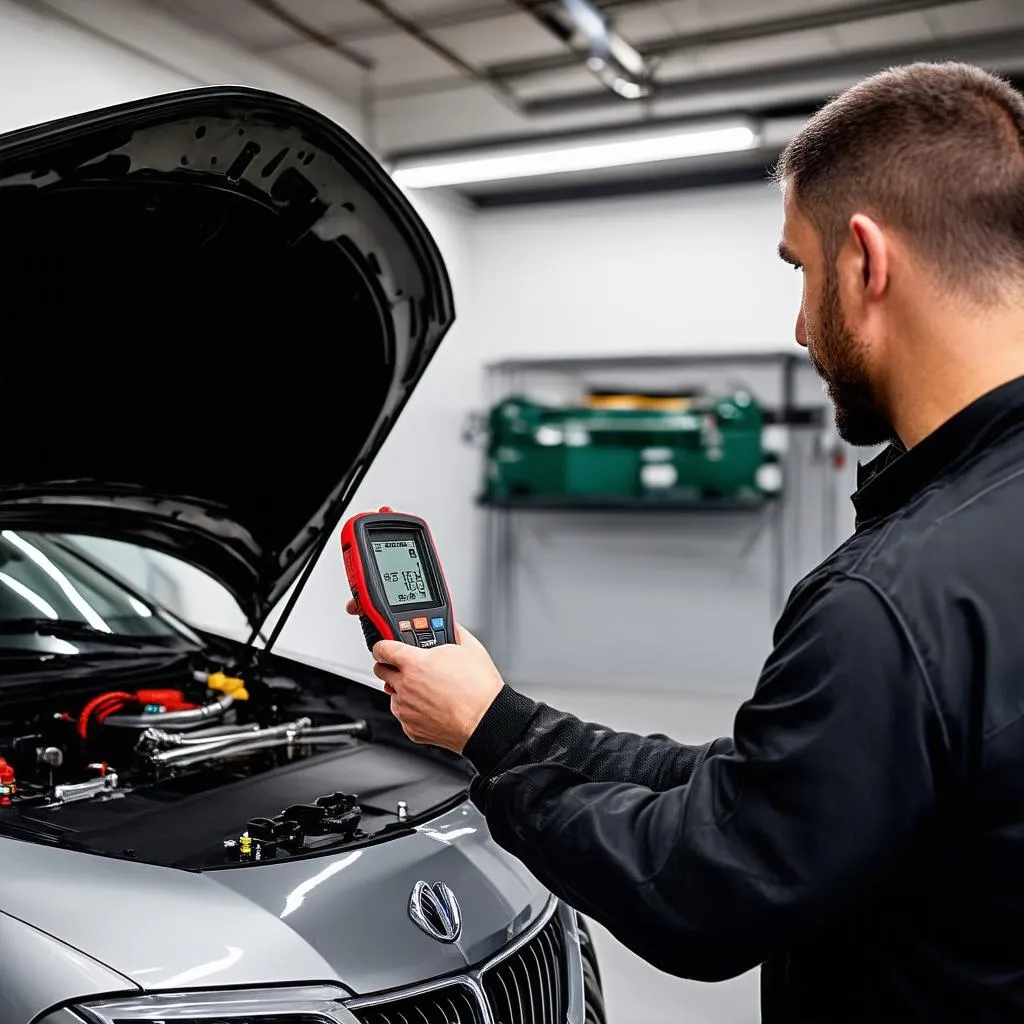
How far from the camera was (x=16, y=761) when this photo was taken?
1.74 m

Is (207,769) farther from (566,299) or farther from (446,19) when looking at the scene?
(566,299)

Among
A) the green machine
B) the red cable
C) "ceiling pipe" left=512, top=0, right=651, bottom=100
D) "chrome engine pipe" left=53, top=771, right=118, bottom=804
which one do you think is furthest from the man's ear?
the green machine

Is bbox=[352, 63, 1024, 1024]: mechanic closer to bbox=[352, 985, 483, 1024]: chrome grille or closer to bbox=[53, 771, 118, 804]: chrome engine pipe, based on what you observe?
bbox=[352, 985, 483, 1024]: chrome grille

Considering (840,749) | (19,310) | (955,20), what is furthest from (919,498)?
(955,20)

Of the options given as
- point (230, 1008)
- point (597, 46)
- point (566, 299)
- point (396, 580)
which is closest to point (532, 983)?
point (230, 1008)

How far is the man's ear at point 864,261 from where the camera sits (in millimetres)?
870

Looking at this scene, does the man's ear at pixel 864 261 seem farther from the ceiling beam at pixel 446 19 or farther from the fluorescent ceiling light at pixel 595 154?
the fluorescent ceiling light at pixel 595 154

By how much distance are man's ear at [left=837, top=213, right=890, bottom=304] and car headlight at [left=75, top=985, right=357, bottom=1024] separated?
0.95 meters

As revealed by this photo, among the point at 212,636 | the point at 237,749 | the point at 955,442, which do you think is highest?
the point at 955,442

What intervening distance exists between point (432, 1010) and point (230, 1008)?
265 millimetres

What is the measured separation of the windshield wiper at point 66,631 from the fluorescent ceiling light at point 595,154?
3821mm

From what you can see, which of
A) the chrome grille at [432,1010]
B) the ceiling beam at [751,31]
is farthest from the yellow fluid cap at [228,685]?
the ceiling beam at [751,31]

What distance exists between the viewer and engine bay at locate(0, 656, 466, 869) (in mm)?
1478

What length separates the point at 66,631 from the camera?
215 cm
